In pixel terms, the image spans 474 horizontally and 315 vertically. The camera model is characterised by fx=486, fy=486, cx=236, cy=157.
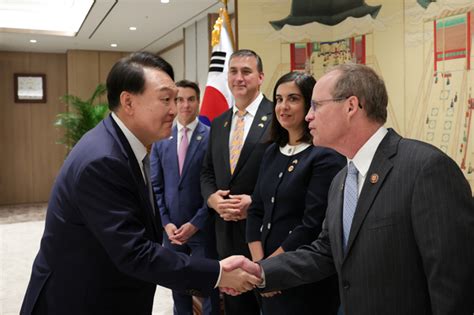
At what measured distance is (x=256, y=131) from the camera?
2918 millimetres

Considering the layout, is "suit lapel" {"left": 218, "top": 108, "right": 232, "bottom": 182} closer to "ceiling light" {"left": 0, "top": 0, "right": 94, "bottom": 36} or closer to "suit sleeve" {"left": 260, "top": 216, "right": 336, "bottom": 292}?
"suit sleeve" {"left": 260, "top": 216, "right": 336, "bottom": 292}

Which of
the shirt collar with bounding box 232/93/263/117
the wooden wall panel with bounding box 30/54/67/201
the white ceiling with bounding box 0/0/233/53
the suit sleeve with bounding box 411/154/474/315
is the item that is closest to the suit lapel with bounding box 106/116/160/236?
the suit sleeve with bounding box 411/154/474/315

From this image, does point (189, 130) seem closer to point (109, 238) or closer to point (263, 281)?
point (263, 281)

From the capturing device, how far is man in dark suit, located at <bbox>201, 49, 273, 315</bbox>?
2.81 meters

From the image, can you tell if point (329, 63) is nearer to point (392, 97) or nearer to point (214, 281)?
point (392, 97)

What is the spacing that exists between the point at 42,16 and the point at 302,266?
28.8 feet

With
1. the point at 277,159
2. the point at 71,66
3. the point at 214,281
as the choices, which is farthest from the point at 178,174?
the point at 71,66

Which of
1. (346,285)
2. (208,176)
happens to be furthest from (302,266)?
(208,176)

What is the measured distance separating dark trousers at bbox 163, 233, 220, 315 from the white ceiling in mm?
3995

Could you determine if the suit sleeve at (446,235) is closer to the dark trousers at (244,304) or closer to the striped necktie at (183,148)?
the dark trousers at (244,304)

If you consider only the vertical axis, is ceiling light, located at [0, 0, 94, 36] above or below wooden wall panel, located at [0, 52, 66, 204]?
above

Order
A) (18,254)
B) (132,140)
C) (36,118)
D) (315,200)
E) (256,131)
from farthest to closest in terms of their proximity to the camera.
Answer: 1. (36,118)
2. (18,254)
3. (256,131)
4. (315,200)
5. (132,140)

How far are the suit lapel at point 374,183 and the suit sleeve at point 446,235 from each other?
0.43 feet

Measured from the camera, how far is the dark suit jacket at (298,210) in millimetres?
2227
